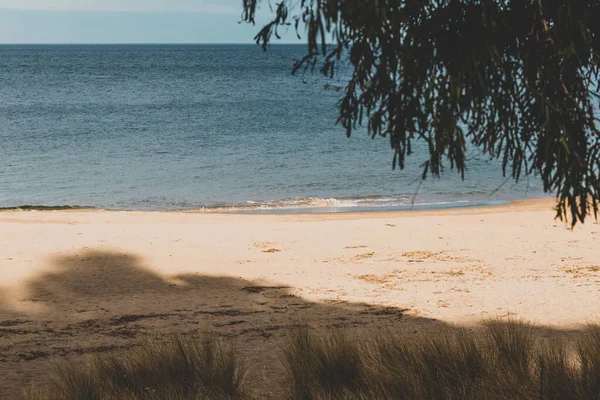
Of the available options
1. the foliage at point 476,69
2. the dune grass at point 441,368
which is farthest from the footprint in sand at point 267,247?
the foliage at point 476,69

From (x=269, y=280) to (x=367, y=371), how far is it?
17.8 ft

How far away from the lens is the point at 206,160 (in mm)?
30234

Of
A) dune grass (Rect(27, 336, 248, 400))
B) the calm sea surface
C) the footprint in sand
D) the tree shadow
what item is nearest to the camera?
dune grass (Rect(27, 336, 248, 400))

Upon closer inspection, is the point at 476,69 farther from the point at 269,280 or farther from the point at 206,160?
the point at 206,160

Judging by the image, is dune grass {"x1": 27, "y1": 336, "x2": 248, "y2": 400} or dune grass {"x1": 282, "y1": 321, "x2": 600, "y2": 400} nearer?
dune grass {"x1": 282, "y1": 321, "x2": 600, "y2": 400}

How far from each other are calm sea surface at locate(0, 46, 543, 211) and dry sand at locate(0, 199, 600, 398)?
172 cm

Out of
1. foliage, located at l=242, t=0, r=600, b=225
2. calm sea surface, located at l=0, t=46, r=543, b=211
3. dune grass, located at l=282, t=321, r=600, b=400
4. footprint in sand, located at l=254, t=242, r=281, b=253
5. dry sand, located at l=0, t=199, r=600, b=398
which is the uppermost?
foliage, located at l=242, t=0, r=600, b=225

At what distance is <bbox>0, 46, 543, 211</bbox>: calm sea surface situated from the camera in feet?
75.0

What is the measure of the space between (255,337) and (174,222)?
29.9ft

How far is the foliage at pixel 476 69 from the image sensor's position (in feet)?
13.9

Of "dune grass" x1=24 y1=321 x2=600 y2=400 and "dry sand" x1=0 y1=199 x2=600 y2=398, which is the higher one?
"dune grass" x1=24 y1=321 x2=600 y2=400

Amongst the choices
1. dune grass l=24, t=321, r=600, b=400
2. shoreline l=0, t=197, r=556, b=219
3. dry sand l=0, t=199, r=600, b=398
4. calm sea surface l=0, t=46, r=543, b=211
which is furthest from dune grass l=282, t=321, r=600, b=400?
shoreline l=0, t=197, r=556, b=219

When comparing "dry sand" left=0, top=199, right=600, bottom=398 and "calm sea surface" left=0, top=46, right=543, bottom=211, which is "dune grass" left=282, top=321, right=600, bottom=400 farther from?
"calm sea surface" left=0, top=46, right=543, bottom=211

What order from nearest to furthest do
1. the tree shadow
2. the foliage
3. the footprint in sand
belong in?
the foliage → the tree shadow → the footprint in sand
